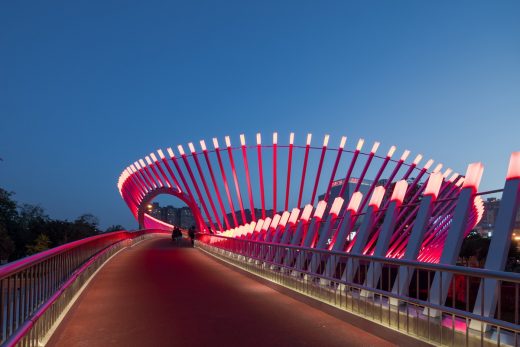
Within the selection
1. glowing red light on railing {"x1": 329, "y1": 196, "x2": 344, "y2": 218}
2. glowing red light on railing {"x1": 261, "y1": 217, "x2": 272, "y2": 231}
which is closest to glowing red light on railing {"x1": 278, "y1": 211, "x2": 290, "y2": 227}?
glowing red light on railing {"x1": 261, "y1": 217, "x2": 272, "y2": 231}

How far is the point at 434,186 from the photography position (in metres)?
11.6

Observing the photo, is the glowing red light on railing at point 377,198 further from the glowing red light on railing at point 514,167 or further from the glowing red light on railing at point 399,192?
the glowing red light on railing at point 514,167

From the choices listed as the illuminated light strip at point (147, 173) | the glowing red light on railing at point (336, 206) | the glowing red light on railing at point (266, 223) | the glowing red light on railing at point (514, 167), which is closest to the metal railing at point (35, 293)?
the glowing red light on railing at point (514, 167)

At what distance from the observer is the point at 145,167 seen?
5325cm

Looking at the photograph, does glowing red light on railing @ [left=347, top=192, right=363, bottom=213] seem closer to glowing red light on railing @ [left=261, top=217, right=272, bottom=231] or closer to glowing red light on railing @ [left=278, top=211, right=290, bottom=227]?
glowing red light on railing @ [left=278, top=211, right=290, bottom=227]

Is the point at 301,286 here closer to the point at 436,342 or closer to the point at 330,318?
the point at 330,318

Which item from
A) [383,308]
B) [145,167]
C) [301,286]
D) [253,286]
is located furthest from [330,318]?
[145,167]

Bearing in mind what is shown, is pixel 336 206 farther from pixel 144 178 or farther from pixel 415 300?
pixel 144 178

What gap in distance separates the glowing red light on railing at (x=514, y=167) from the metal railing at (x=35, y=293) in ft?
21.9

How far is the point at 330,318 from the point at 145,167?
149 ft

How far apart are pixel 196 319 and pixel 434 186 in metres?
5.58

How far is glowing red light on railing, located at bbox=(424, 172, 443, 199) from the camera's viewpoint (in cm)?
1115

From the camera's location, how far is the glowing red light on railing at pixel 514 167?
8383mm

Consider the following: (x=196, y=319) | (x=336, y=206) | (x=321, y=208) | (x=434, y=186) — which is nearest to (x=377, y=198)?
(x=434, y=186)
